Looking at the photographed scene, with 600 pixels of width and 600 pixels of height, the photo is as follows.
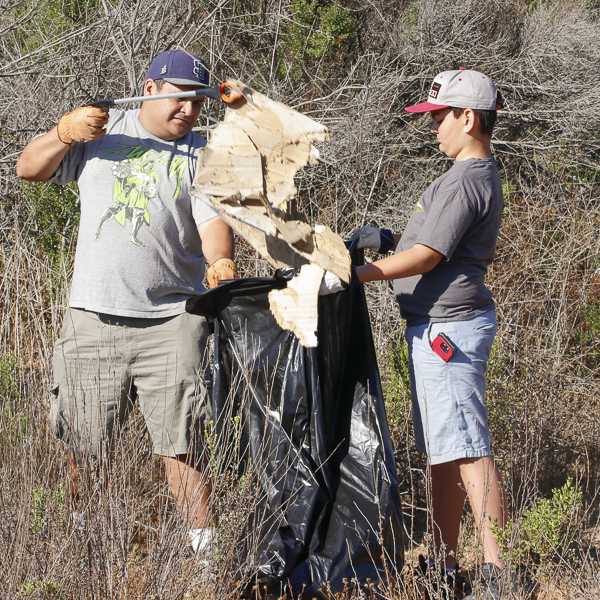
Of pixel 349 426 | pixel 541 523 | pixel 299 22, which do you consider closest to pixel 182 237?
pixel 349 426

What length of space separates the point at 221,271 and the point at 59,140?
26.4 inches

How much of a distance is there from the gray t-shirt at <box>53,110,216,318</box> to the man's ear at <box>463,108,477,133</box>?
0.89 meters

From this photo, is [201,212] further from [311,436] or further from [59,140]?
[311,436]

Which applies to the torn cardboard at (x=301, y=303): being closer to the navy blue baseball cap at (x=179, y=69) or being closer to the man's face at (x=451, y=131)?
the man's face at (x=451, y=131)

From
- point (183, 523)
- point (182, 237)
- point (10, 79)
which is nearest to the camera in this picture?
point (183, 523)

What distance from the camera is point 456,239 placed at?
2635 mm

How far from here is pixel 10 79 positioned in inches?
234

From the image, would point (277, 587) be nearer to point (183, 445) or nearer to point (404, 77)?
point (183, 445)

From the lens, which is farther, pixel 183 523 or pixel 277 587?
pixel 277 587

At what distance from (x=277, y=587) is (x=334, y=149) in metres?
4.03

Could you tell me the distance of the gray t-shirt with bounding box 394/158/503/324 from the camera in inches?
104

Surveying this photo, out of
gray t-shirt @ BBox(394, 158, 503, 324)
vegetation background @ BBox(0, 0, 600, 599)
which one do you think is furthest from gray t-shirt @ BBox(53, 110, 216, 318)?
gray t-shirt @ BBox(394, 158, 503, 324)

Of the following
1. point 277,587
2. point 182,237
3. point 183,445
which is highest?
point 182,237

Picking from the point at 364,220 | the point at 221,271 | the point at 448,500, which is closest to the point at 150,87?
the point at 221,271
